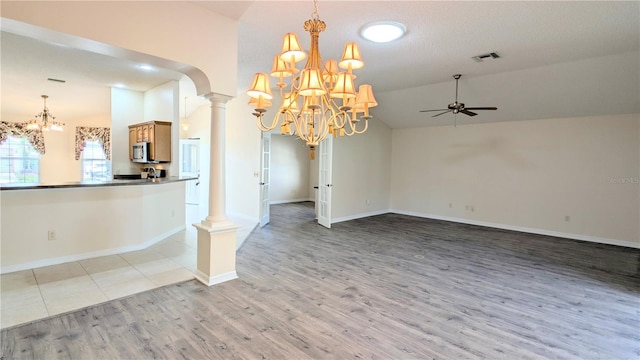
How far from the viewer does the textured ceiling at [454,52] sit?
2896mm

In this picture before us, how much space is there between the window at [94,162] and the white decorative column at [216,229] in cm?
794

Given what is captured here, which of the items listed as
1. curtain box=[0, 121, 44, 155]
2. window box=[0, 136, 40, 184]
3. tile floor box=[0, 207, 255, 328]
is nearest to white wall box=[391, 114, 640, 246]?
tile floor box=[0, 207, 255, 328]

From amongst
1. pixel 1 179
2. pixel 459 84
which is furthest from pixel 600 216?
pixel 1 179

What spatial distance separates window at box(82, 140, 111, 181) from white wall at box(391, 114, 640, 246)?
31.0 feet

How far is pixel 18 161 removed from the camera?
8.45 m

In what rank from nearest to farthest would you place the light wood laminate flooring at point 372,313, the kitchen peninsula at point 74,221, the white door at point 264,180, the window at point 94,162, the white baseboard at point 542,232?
the light wood laminate flooring at point 372,313 < the kitchen peninsula at point 74,221 < the white baseboard at point 542,232 < the white door at point 264,180 < the window at point 94,162

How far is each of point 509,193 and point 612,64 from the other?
3.06 metres

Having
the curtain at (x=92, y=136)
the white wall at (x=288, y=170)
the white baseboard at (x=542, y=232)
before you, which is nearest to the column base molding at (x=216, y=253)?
the white baseboard at (x=542, y=232)

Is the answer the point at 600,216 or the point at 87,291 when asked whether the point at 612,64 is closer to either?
the point at 600,216

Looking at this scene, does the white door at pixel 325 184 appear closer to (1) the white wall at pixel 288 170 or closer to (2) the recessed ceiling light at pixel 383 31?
(2) the recessed ceiling light at pixel 383 31

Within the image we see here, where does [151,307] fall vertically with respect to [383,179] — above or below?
below

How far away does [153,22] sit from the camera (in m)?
2.72

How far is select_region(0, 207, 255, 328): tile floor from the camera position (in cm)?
270

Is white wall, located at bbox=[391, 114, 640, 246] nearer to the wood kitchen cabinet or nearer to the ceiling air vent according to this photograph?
the ceiling air vent
